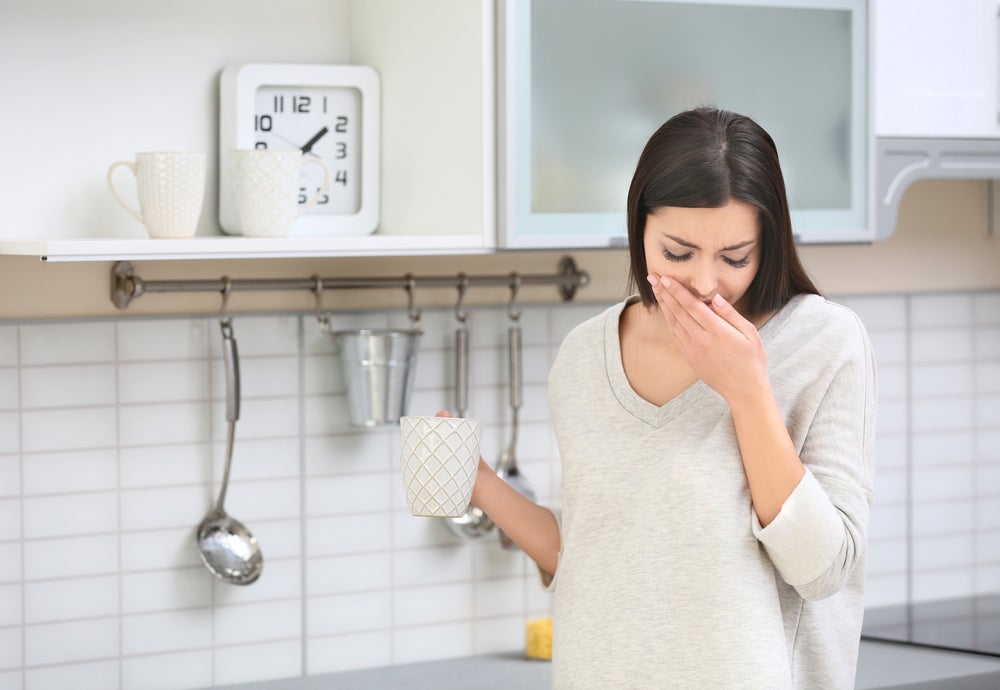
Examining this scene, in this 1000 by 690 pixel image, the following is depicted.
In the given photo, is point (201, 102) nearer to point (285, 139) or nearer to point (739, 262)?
point (285, 139)

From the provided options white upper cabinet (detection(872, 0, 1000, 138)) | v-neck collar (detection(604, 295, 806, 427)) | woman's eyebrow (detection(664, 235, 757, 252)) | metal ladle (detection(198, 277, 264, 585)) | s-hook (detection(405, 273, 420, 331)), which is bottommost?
metal ladle (detection(198, 277, 264, 585))

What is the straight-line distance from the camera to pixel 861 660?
186cm

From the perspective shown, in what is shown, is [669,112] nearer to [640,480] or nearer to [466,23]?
[466,23]

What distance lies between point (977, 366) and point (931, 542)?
325mm

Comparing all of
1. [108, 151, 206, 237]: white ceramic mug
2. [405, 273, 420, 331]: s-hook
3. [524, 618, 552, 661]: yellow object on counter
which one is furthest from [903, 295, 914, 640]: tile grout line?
[108, 151, 206, 237]: white ceramic mug

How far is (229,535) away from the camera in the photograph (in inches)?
69.3

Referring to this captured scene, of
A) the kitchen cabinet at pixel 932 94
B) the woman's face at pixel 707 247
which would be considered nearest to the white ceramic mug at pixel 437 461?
the woman's face at pixel 707 247

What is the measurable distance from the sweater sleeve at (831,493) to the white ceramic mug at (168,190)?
771mm

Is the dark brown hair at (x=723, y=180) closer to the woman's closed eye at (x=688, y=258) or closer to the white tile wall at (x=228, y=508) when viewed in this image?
the woman's closed eye at (x=688, y=258)

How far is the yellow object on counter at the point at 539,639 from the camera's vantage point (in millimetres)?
1853

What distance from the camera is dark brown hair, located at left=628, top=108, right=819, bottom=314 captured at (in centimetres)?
111

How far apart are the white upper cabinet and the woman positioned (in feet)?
2.25

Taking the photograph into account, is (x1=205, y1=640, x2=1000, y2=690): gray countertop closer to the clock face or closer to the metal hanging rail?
the metal hanging rail

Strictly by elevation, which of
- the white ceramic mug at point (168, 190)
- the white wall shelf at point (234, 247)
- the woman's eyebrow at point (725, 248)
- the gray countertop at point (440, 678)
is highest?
the white ceramic mug at point (168, 190)
